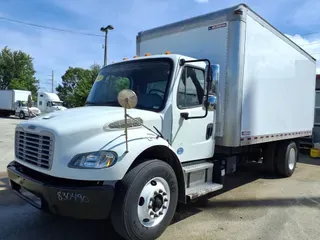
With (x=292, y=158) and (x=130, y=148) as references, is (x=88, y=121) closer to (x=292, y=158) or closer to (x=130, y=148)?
(x=130, y=148)

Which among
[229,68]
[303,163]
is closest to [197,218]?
[229,68]

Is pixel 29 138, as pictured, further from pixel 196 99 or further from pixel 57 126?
pixel 196 99

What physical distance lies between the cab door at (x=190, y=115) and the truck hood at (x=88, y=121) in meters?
0.41

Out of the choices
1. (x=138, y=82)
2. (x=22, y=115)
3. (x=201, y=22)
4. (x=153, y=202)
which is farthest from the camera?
(x=22, y=115)

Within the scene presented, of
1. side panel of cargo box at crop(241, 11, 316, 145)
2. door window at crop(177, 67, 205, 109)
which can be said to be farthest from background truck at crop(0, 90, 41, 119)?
door window at crop(177, 67, 205, 109)

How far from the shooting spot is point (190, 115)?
445cm

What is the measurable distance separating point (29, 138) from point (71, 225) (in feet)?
4.73

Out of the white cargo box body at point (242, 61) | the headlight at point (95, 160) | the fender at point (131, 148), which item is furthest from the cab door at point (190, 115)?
the headlight at point (95, 160)

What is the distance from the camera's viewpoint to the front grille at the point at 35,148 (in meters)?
3.35

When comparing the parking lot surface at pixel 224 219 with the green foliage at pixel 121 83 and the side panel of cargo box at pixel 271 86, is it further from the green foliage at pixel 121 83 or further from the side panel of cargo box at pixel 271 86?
the green foliage at pixel 121 83

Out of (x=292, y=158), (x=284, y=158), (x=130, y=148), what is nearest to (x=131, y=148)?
(x=130, y=148)

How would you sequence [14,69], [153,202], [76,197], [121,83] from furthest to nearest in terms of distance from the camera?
[14,69] < [121,83] < [153,202] < [76,197]

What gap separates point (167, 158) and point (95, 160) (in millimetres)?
1147

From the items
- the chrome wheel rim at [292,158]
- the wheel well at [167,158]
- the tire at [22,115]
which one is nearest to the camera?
the wheel well at [167,158]
